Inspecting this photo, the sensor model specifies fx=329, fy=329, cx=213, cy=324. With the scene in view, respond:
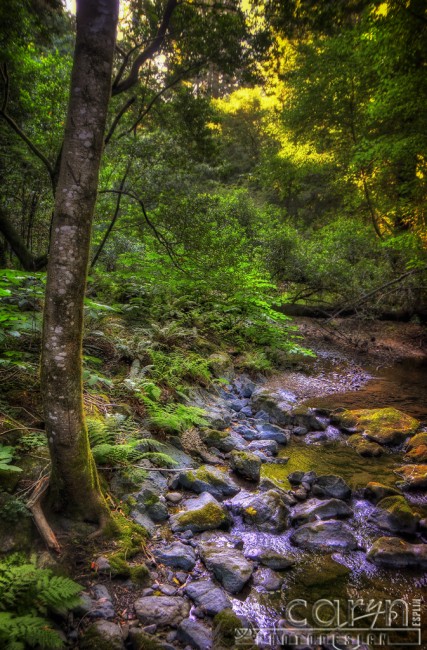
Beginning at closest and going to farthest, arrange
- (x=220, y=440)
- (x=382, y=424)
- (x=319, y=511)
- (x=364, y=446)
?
(x=319, y=511)
(x=220, y=440)
(x=364, y=446)
(x=382, y=424)

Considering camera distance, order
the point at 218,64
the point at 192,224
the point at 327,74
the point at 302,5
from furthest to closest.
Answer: the point at 327,74 < the point at 192,224 < the point at 218,64 < the point at 302,5

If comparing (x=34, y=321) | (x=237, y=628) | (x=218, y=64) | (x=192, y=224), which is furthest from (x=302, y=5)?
(x=237, y=628)

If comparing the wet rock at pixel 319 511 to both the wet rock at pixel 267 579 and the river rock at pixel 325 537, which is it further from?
the wet rock at pixel 267 579

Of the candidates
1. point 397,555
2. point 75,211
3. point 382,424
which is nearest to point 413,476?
point 382,424

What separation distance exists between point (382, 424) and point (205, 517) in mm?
4630

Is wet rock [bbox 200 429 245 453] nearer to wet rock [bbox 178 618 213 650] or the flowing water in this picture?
the flowing water

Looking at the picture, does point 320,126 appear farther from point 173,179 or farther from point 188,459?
→ point 188,459

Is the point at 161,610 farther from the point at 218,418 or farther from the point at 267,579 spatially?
the point at 218,418

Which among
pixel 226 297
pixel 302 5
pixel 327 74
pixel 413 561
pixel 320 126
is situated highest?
pixel 327 74

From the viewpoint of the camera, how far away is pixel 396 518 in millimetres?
4055

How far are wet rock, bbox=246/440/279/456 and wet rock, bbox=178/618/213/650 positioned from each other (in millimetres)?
3236

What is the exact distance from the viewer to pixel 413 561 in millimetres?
3480

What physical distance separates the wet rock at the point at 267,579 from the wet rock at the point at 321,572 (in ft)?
0.76

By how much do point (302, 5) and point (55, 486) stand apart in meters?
6.13
